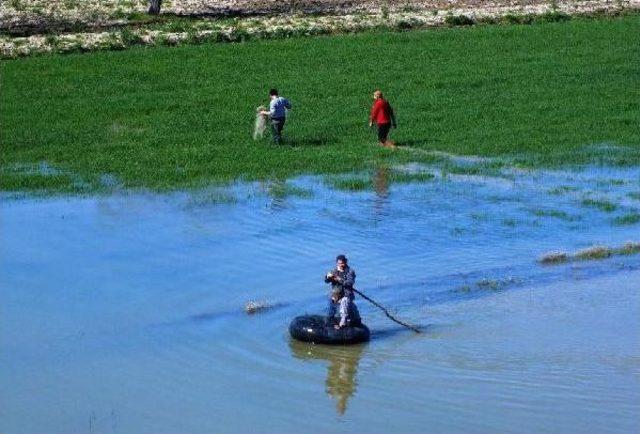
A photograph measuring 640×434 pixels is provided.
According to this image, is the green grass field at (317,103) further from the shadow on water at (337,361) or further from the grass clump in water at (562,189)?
the shadow on water at (337,361)

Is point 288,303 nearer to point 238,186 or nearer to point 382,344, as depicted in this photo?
point 382,344

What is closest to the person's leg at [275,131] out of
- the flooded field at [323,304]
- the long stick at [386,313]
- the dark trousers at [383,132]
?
the dark trousers at [383,132]

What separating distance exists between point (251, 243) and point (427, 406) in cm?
833

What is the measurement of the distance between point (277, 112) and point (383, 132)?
102 inches

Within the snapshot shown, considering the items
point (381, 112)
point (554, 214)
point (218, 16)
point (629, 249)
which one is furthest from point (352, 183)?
point (218, 16)

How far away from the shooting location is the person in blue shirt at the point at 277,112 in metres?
31.8

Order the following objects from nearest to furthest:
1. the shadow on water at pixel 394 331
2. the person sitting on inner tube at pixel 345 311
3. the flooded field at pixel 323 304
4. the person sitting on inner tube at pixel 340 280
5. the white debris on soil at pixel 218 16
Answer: the flooded field at pixel 323 304
the person sitting on inner tube at pixel 345 311
the person sitting on inner tube at pixel 340 280
the shadow on water at pixel 394 331
the white debris on soil at pixel 218 16

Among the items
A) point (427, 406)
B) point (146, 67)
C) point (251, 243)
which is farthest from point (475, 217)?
point (146, 67)

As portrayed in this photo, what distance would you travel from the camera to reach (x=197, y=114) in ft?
115

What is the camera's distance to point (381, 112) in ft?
105

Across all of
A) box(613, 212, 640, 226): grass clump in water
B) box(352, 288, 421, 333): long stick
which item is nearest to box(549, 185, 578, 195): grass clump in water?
box(613, 212, 640, 226): grass clump in water

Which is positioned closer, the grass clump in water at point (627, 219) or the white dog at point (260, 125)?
the grass clump in water at point (627, 219)

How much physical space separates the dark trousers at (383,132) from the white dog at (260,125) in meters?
2.75

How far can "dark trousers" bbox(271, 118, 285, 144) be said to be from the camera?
105ft
